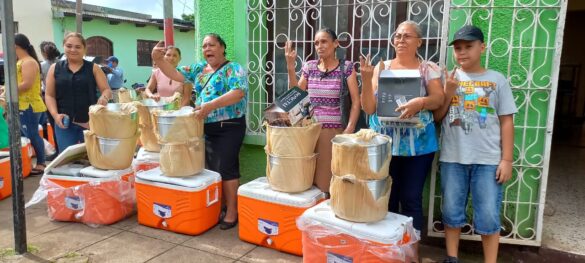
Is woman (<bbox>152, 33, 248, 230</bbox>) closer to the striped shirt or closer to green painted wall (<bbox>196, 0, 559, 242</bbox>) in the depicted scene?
the striped shirt

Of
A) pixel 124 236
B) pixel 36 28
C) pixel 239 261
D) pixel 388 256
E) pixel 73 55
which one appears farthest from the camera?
pixel 36 28

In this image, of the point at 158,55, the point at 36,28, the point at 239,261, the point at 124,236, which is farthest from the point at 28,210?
the point at 36,28

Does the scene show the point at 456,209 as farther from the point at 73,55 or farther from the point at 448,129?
the point at 73,55

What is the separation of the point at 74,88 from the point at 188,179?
5.02 feet

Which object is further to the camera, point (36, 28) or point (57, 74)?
point (36, 28)

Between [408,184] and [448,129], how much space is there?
0.45 meters

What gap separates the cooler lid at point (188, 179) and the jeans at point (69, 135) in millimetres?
1030

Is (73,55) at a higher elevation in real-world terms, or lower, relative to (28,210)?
higher

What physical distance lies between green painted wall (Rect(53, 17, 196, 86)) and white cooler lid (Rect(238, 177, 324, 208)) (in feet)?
42.0

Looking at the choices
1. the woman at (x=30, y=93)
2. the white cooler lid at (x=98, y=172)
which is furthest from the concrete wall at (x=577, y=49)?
the woman at (x=30, y=93)

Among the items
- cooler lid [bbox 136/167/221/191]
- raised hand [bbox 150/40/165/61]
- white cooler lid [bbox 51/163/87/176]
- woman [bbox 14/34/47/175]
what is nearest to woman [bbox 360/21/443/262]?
cooler lid [bbox 136/167/221/191]

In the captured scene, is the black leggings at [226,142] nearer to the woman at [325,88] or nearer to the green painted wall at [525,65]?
the woman at [325,88]

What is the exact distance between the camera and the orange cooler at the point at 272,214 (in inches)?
116

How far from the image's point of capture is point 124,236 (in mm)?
3355
